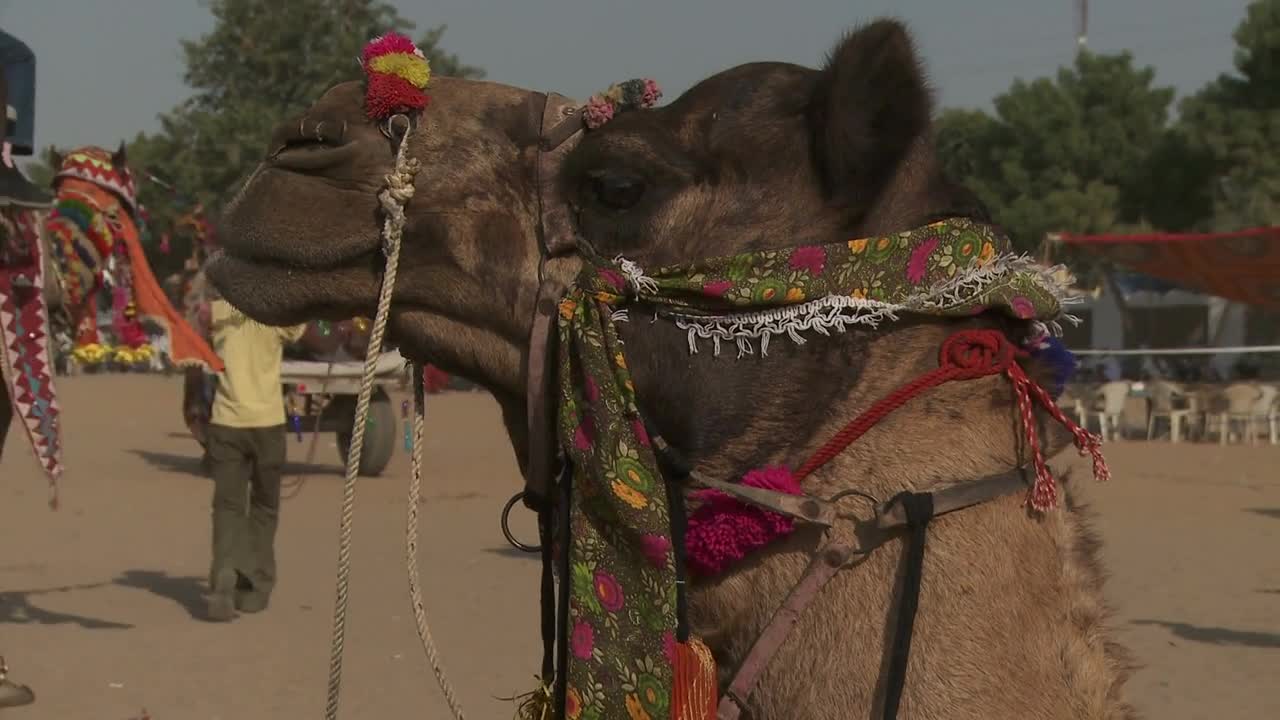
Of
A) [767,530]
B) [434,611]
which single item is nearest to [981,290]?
[767,530]

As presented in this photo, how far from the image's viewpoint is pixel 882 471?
2.34 meters

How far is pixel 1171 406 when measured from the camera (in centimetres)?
2220

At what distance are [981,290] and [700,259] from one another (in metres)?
0.45

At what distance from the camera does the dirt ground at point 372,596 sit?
7.96 m

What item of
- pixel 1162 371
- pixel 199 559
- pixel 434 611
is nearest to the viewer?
pixel 434 611

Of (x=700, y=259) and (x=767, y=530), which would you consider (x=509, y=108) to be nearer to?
(x=700, y=259)

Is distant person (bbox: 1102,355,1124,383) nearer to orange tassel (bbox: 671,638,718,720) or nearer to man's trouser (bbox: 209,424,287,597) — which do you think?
man's trouser (bbox: 209,424,287,597)

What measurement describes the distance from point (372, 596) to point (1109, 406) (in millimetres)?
14323

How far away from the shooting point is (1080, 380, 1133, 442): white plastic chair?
21906mm

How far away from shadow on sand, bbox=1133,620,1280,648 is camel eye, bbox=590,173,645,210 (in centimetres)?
749

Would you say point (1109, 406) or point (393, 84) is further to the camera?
point (1109, 406)

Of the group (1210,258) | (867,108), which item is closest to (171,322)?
(867,108)

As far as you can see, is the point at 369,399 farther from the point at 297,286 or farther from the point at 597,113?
the point at 597,113

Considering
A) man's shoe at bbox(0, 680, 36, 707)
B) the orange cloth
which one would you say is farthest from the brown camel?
the orange cloth
